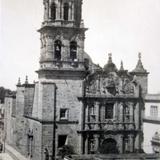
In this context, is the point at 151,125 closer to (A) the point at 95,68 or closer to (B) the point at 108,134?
(B) the point at 108,134

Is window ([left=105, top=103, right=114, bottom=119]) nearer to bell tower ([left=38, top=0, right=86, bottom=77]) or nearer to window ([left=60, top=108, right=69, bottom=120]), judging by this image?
window ([left=60, top=108, right=69, bottom=120])

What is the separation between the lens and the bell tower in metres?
36.8

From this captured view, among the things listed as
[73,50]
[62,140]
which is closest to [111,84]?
[73,50]

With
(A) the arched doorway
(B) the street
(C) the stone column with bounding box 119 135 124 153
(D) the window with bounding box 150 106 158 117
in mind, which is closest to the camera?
(A) the arched doorway

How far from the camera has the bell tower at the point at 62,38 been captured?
36.8 meters

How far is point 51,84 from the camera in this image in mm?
36375

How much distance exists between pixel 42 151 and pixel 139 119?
893 centimetres

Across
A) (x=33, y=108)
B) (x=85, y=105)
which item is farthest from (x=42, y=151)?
(x=33, y=108)

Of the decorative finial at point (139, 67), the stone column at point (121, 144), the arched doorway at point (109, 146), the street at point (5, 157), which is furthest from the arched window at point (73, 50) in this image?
the street at point (5, 157)

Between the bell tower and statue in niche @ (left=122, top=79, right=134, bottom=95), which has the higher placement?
the bell tower

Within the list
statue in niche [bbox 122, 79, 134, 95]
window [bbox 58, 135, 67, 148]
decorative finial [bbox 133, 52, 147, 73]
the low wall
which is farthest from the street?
decorative finial [bbox 133, 52, 147, 73]

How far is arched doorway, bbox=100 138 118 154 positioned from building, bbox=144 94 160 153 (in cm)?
314

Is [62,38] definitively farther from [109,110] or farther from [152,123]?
[152,123]

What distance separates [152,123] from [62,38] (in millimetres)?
10625
